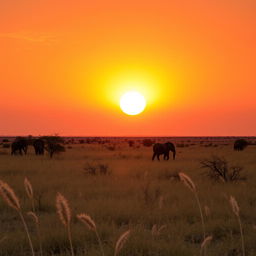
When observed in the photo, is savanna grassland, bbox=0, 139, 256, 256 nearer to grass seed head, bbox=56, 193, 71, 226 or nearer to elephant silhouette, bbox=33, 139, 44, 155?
grass seed head, bbox=56, 193, 71, 226

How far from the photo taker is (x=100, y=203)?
1006cm

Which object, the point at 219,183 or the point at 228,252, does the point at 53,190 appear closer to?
the point at 219,183

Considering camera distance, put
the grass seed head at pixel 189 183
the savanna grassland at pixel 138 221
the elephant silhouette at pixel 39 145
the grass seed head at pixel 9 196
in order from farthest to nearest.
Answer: the elephant silhouette at pixel 39 145
the savanna grassland at pixel 138 221
the grass seed head at pixel 189 183
the grass seed head at pixel 9 196

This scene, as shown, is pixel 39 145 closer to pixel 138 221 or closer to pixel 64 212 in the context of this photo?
pixel 138 221

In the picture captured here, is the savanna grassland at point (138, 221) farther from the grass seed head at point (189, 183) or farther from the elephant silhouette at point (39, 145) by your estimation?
the elephant silhouette at point (39, 145)

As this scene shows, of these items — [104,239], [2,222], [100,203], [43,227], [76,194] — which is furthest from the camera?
[76,194]

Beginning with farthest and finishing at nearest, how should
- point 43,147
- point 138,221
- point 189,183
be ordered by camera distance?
point 43,147 < point 138,221 < point 189,183

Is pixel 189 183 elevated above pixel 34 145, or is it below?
above

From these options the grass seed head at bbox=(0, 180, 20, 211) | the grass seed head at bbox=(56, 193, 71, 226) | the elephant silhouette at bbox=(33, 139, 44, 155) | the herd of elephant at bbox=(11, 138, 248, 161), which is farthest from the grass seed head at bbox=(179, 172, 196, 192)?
the elephant silhouette at bbox=(33, 139, 44, 155)

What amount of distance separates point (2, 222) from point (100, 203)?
7.71ft

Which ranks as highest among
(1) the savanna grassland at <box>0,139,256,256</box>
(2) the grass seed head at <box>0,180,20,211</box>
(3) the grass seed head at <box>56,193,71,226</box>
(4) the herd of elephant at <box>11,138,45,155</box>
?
(2) the grass seed head at <box>0,180,20,211</box>

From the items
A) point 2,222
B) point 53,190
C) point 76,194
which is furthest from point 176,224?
point 53,190

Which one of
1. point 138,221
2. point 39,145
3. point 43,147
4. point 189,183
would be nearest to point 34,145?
point 39,145

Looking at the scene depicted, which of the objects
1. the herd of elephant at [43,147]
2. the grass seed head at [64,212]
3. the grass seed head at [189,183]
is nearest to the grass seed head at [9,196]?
the grass seed head at [64,212]
